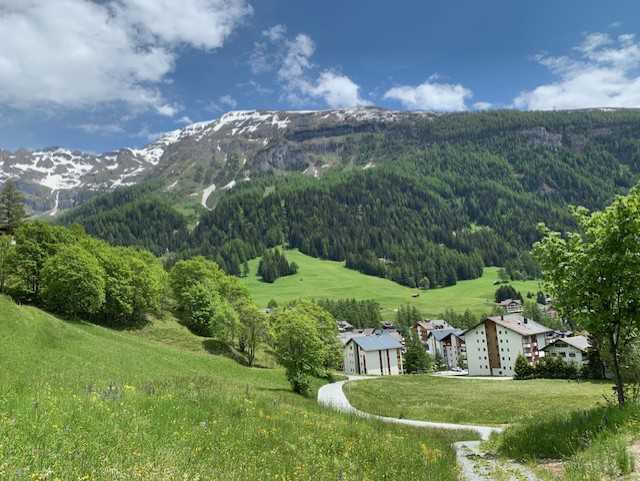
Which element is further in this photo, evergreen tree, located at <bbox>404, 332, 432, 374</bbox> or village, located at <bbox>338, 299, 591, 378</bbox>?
evergreen tree, located at <bbox>404, 332, 432, 374</bbox>

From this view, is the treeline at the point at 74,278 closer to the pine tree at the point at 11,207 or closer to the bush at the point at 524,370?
the pine tree at the point at 11,207

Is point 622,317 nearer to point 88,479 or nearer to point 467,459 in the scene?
point 467,459

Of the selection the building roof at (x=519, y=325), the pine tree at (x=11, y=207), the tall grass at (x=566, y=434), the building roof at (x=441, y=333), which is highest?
the pine tree at (x=11, y=207)

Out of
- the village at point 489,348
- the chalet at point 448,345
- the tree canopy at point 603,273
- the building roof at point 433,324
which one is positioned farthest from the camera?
the building roof at point 433,324

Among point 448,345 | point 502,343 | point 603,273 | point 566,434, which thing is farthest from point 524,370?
point 566,434

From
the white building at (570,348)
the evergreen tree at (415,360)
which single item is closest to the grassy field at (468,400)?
the white building at (570,348)

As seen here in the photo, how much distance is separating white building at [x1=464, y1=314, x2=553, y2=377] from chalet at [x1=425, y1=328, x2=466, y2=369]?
35276mm

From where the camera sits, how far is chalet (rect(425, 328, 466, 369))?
577 ft

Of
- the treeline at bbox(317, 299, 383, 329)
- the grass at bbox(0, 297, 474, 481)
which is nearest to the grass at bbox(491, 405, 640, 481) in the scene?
the grass at bbox(0, 297, 474, 481)

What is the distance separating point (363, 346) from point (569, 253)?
392 feet

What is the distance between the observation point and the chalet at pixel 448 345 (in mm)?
175750

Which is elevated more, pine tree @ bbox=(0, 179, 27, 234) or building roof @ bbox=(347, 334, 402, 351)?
pine tree @ bbox=(0, 179, 27, 234)

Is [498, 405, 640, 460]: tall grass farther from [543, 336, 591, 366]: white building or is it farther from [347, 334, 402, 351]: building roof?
[347, 334, 402, 351]: building roof

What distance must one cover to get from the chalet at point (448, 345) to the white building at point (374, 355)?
36277 mm
